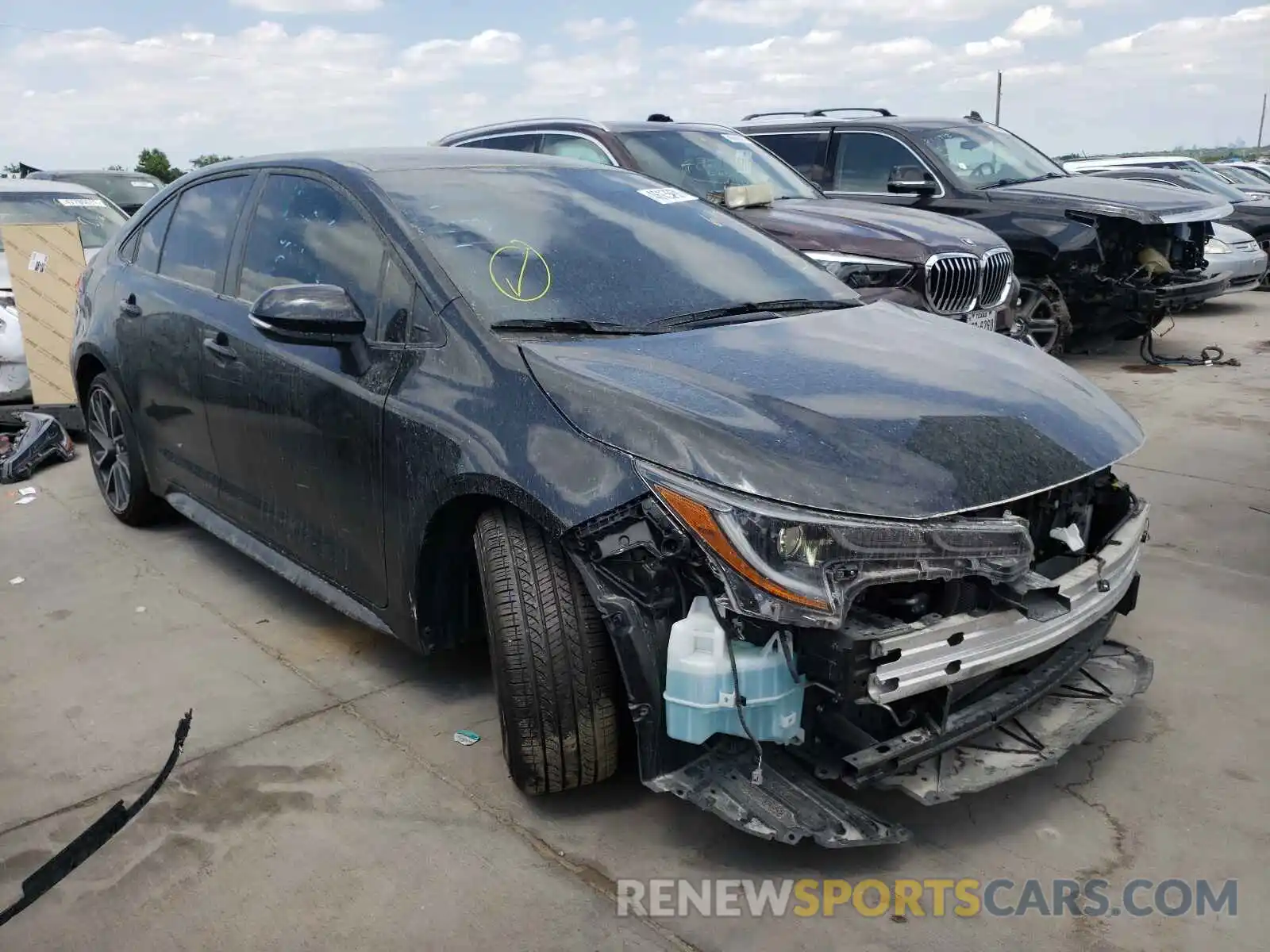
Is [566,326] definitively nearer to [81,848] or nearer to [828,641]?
[828,641]

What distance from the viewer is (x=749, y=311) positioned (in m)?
3.32

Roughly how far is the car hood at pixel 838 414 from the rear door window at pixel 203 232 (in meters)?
1.77

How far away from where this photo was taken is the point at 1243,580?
→ 14.1ft

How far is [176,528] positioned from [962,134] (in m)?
7.05

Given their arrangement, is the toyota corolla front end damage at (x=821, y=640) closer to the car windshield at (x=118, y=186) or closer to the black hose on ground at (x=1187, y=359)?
the black hose on ground at (x=1187, y=359)

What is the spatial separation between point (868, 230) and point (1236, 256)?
663cm

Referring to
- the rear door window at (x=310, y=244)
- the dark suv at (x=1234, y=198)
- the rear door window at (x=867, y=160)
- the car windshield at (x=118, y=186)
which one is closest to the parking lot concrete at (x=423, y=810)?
the rear door window at (x=310, y=244)

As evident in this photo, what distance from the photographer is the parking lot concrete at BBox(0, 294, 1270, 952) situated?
7.89 ft

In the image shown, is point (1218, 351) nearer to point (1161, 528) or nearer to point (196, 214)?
point (1161, 528)

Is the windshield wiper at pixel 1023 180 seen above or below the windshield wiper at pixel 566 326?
below

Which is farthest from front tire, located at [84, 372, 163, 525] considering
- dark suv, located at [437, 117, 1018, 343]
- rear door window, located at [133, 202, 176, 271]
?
dark suv, located at [437, 117, 1018, 343]

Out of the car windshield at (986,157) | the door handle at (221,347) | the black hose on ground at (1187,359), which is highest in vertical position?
the car windshield at (986,157)

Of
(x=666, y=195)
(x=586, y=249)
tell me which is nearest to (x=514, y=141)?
(x=666, y=195)

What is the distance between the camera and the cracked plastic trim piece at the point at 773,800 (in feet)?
7.64
